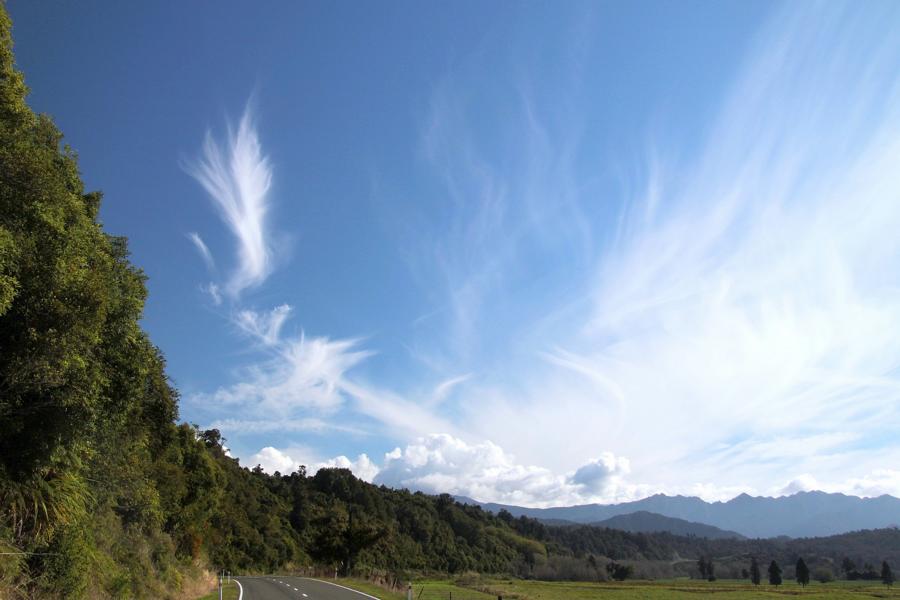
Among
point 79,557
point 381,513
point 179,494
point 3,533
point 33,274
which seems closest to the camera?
point 33,274

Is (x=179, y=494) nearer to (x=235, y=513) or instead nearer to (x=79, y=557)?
(x=79, y=557)

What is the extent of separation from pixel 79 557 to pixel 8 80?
33.7 ft

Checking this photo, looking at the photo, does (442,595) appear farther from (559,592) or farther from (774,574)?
(774,574)

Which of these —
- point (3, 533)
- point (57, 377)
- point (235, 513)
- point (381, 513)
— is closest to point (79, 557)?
point (3, 533)

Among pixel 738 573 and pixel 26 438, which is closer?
pixel 26 438

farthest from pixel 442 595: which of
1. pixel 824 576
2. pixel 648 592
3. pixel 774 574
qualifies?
pixel 824 576

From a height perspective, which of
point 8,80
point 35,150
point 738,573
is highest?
point 8,80

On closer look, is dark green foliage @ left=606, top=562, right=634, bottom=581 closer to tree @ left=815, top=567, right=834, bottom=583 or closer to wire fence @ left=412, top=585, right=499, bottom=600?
tree @ left=815, top=567, right=834, bottom=583

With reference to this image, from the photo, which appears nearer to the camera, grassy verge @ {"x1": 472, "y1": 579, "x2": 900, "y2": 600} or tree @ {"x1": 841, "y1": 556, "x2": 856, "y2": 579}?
grassy verge @ {"x1": 472, "y1": 579, "x2": 900, "y2": 600}

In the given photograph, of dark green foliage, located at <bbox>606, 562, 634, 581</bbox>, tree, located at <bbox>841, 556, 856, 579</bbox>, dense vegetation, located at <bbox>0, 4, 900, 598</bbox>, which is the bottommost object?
dark green foliage, located at <bbox>606, 562, 634, 581</bbox>

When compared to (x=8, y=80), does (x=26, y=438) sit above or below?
below

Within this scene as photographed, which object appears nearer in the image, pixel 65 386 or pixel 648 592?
pixel 65 386

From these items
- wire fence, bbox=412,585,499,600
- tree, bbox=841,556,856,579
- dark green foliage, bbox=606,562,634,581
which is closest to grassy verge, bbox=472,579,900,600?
wire fence, bbox=412,585,499,600

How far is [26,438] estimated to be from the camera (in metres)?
11.7
